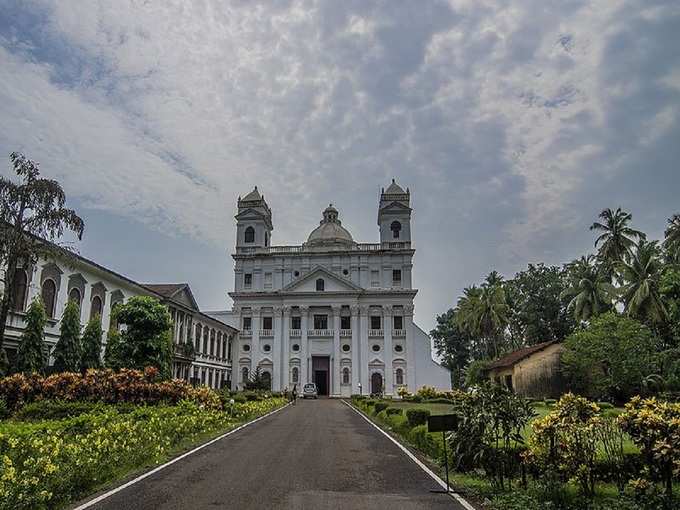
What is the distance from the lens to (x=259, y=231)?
65.4m

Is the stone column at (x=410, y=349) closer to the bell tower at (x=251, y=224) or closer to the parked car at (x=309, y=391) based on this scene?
the parked car at (x=309, y=391)

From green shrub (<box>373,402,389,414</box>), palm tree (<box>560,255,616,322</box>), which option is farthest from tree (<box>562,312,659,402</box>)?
green shrub (<box>373,402,389,414</box>)

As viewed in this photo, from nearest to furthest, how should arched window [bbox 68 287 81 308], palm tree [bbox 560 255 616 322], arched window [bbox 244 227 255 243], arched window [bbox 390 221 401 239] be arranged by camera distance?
arched window [bbox 68 287 81 308] < palm tree [bbox 560 255 616 322] < arched window [bbox 390 221 401 239] < arched window [bbox 244 227 255 243]

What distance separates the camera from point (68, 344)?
2661 centimetres

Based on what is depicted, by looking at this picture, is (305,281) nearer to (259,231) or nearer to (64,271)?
(259,231)

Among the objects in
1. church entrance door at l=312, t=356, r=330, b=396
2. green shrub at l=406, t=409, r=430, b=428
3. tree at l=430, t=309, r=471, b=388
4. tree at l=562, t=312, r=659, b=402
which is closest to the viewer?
green shrub at l=406, t=409, r=430, b=428

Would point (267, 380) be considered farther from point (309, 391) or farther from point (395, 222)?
point (395, 222)

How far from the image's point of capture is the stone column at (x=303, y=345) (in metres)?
59.2

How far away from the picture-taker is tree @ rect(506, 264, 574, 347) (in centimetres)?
5506

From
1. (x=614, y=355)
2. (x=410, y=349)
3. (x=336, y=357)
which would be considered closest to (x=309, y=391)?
(x=336, y=357)

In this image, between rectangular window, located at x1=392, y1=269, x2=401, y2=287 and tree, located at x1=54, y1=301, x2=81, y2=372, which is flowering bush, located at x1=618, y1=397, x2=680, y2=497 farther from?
rectangular window, located at x1=392, y1=269, x2=401, y2=287

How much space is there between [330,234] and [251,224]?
926 centimetres

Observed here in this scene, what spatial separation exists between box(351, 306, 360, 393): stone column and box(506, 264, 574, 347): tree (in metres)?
15.7

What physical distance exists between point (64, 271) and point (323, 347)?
34605 mm
